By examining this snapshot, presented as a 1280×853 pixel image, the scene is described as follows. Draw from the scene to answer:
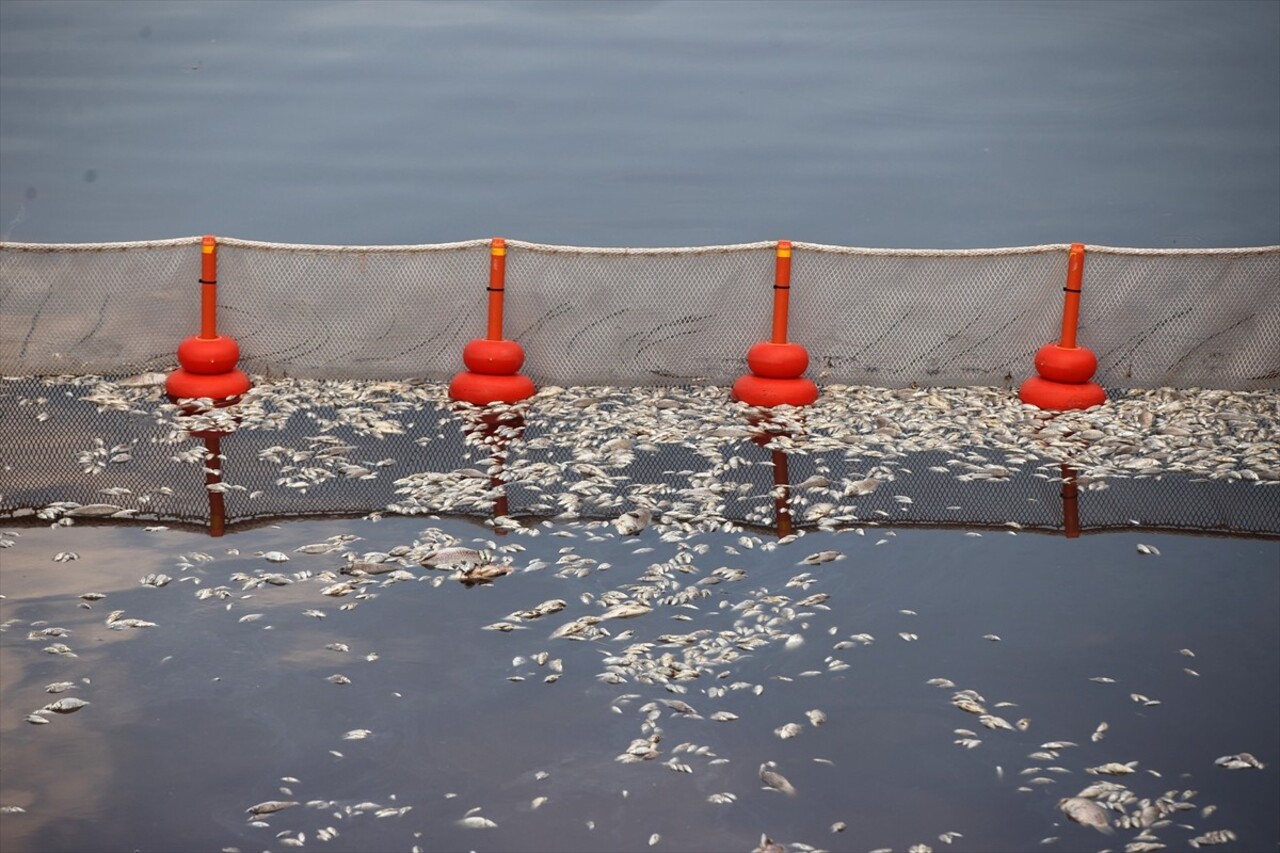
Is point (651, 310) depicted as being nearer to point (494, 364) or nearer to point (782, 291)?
point (782, 291)

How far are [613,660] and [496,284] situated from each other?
4.70m

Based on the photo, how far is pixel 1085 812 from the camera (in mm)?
5094

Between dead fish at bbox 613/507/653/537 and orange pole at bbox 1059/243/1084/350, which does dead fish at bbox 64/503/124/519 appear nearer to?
dead fish at bbox 613/507/653/537

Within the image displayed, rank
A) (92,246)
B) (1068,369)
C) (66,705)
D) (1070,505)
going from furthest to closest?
1. (92,246)
2. (1068,369)
3. (1070,505)
4. (66,705)

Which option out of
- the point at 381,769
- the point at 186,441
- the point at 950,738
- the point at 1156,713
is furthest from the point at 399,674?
the point at 186,441

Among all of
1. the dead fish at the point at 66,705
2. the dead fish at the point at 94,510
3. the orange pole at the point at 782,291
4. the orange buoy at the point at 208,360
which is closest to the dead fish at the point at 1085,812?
the dead fish at the point at 66,705

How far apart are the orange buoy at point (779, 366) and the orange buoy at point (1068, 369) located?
1.64 metres

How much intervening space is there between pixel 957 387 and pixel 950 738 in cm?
548

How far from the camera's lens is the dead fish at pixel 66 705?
572 centimetres

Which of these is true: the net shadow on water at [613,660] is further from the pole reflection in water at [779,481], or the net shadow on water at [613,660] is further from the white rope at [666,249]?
the white rope at [666,249]

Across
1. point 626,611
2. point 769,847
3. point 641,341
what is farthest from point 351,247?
point 769,847

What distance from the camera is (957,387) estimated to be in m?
10.7

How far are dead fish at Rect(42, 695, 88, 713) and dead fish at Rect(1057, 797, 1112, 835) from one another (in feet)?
12.8

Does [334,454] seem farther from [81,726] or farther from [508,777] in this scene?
[508,777]
